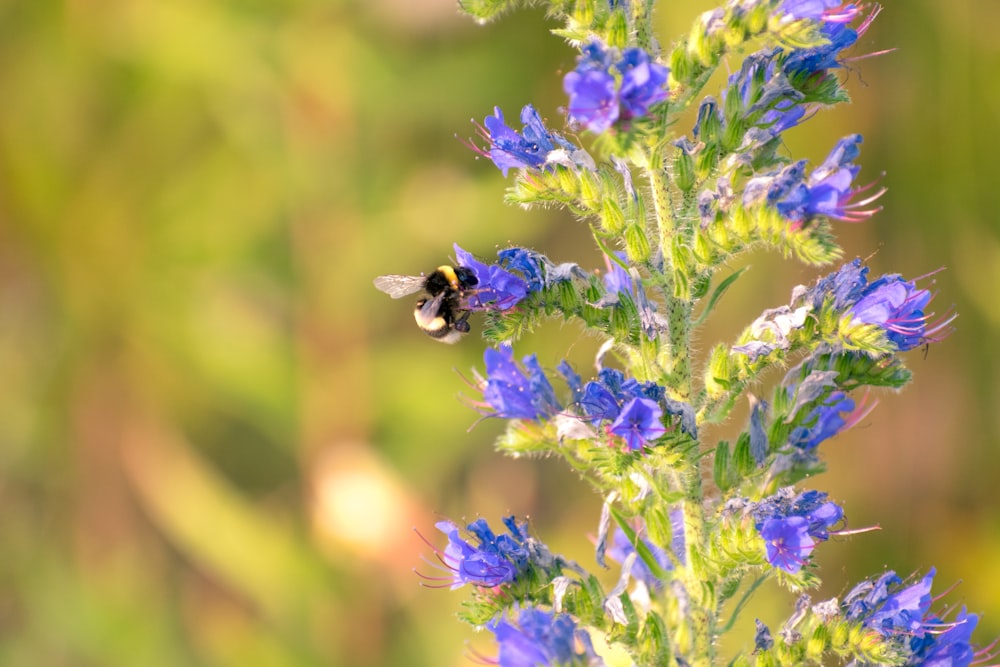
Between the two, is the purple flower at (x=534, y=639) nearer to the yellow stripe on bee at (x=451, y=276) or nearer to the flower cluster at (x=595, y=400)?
the flower cluster at (x=595, y=400)

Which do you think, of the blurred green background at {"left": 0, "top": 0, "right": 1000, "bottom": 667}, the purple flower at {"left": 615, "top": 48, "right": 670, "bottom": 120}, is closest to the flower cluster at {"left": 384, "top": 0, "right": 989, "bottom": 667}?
the purple flower at {"left": 615, "top": 48, "right": 670, "bottom": 120}

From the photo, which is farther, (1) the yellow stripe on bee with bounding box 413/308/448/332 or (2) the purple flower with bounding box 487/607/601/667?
(1) the yellow stripe on bee with bounding box 413/308/448/332

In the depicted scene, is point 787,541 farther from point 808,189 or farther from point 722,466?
point 808,189

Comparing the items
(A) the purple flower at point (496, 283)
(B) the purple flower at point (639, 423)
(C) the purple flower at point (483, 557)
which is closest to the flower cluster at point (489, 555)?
(C) the purple flower at point (483, 557)

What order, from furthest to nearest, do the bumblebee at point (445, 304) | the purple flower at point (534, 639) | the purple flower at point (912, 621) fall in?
the bumblebee at point (445, 304) → the purple flower at point (534, 639) → the purple flower at point (912, 621)

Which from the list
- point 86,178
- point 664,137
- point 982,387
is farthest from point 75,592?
point 982,387

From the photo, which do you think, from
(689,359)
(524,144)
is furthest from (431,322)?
(689,359)

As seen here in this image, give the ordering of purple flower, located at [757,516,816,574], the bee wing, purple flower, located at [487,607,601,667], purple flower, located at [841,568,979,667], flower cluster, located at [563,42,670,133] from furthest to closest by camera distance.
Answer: the bee wing < purple flower, located at [487,607,601,667] < purple flower, located at [841,568,979,667] < purple flower, located at [757,516,816,574] < flower cluster, located at [563,42,670,133]

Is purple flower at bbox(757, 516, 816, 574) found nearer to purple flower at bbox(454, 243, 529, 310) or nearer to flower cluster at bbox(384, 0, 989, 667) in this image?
flower cluster at bbox(384, 0, 989, 667)
